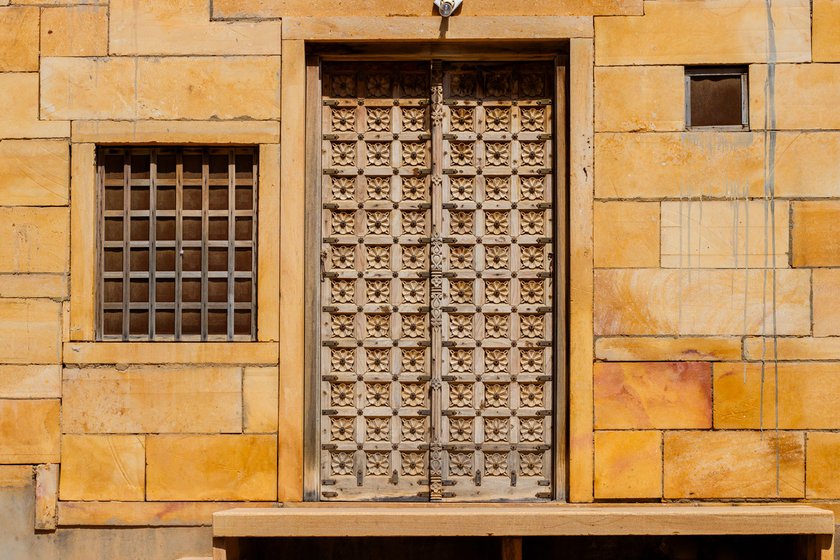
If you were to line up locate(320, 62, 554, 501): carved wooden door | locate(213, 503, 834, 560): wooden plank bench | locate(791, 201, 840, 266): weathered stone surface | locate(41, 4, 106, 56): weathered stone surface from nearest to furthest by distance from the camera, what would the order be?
locate(213, 503, 834, 560): wooden plank bench
locate(791, 201, 840, 266): weathered stone surface
locate(41, 4, 106, 56): weathered stone surface
locate(320, 62, 554, 501): carved wooden door

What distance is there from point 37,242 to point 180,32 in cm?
174

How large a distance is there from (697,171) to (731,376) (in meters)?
1.41

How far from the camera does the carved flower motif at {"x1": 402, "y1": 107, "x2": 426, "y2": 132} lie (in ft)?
20.0

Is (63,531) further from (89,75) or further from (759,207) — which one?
(759,207)

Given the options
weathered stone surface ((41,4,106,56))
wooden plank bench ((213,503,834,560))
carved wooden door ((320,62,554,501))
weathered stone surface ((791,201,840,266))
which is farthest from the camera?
carved wooden door ((320,62,554,501))

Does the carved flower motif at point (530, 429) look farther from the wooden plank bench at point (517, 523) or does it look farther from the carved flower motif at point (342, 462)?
the carved flower motif at point (342, 462)

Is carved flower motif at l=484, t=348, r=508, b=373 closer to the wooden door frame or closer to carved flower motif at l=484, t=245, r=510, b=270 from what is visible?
the wooden door frame

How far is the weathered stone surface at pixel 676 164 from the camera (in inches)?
229

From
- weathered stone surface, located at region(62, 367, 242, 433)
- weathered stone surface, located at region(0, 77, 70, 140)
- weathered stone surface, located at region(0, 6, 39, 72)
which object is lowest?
weathered stone surface, located at region(62, 367, 242, 433)

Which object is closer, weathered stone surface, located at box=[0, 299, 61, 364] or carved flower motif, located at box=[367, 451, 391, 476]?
weathered stone surface, located at box=[0, 299, 61, 364]

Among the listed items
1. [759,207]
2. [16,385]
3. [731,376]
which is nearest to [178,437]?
[16,385]

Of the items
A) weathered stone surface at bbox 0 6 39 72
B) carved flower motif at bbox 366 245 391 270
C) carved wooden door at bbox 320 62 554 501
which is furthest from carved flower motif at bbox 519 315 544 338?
weathered stone surface at bbox 0 6 39 72

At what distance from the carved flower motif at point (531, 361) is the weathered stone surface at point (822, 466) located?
1864 mm

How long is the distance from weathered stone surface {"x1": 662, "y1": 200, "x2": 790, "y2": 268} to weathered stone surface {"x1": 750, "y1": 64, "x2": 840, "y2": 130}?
57cm
